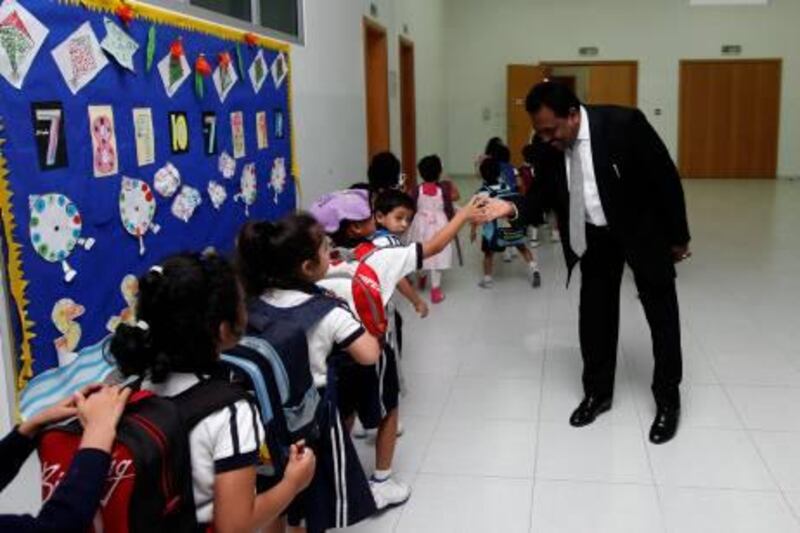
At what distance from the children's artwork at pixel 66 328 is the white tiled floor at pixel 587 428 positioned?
39.5 inches

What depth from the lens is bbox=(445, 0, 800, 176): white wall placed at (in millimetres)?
12219

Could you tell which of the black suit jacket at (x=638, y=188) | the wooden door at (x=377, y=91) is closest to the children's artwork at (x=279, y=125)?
the black suit jacket at (x=638, y=188)

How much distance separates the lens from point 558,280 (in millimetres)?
5730

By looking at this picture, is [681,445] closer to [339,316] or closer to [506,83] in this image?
[339,316]

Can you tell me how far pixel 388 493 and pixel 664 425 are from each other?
1148mm

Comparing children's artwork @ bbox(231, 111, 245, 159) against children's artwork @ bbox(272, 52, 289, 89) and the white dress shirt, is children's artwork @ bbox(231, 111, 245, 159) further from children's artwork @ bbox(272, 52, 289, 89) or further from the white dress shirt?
the white dress shirt

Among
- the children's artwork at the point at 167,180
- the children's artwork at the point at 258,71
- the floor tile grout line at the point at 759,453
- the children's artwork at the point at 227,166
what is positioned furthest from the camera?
the children's artwork at the point at 258,71

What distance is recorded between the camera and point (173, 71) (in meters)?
2.80

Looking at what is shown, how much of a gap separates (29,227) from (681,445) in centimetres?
232

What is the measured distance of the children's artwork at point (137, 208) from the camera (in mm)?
2449

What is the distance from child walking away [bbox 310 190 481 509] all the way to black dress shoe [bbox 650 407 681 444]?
1.01m

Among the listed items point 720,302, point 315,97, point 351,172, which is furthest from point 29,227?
point 720,302

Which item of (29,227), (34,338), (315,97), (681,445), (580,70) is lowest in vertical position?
(681,445)

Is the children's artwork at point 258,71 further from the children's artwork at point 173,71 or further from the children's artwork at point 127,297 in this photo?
the children's artwork at point 127,297
